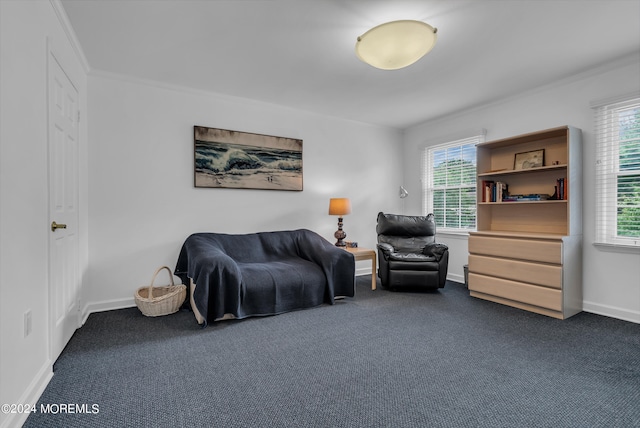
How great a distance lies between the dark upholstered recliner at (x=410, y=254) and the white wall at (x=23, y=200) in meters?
3.25

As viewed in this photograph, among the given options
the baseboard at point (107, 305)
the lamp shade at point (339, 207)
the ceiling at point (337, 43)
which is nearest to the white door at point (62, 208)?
the baseboard at point (107, 305)

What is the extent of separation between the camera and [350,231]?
490 cm

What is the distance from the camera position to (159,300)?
2977 millimetres

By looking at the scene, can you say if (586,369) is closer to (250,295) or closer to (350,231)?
(250,295)

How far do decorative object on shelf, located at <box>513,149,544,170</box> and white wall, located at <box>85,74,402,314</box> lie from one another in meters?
2.46

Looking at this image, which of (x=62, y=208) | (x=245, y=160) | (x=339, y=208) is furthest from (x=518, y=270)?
(x=62, y=208)

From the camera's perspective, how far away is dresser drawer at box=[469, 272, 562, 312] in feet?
9.79

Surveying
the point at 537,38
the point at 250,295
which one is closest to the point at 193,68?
the point at 250,295

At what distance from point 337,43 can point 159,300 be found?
2.82m

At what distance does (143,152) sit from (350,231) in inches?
117

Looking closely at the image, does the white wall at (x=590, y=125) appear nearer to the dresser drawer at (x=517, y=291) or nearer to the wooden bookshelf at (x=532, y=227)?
the wooden bookshelf at (x=532, y=227)

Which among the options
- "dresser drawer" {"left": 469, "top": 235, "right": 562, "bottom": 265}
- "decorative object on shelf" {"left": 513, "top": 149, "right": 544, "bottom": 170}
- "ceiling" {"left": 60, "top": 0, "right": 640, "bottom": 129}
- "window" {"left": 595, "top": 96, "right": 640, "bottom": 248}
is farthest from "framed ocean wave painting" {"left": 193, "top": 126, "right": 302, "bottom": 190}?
"window" {"left": 595, "top": 96, "right": 640, "bottom": 248}

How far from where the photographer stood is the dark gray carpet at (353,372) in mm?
1549

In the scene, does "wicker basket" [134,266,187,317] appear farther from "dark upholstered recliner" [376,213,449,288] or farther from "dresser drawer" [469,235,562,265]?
"dresser drawer" [469,235,562,265]
